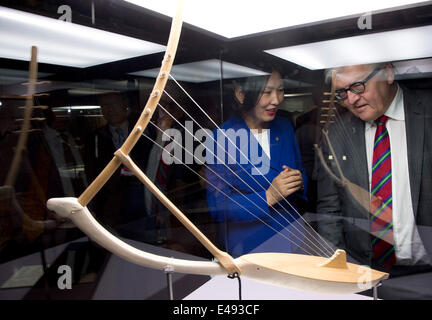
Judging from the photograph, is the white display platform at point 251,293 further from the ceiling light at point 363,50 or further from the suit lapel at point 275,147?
the ceiling light at point 363,50

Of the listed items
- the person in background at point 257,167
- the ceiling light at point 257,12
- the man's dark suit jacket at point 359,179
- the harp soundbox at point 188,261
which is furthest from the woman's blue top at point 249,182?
the ceiling light at point 257,12

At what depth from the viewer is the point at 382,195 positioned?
3.78 ft

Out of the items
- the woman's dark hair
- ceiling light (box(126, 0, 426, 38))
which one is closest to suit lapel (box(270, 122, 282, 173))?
the woman's dark hair

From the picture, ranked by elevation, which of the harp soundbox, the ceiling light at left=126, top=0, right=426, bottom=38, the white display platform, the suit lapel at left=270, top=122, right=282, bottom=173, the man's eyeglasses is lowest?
the white display platform

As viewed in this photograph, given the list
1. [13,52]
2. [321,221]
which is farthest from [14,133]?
[321,221]

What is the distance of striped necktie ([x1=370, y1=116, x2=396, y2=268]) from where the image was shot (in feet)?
3.75

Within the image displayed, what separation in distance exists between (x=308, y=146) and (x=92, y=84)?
29.4 inches

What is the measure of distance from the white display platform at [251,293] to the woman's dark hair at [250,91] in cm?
62

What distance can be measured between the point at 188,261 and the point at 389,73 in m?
0.87

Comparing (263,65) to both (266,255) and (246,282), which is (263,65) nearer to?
(266,255)

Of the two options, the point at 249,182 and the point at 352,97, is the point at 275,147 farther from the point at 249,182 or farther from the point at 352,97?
the point at 352,97

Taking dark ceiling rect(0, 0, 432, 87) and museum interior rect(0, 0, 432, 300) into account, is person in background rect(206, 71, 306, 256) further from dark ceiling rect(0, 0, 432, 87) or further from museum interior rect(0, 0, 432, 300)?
dark ceiling rect(0, 0, 432, 87)

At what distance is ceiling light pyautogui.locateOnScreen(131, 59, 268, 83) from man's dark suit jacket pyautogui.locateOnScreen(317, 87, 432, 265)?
0.37 m

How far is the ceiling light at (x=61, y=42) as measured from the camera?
928mm
